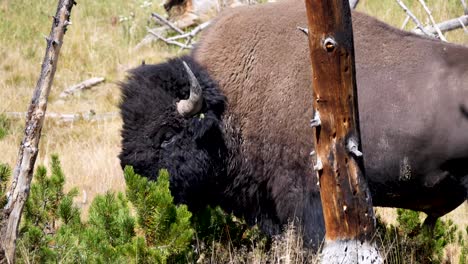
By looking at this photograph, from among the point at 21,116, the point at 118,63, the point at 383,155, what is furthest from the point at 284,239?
the point at 118,63

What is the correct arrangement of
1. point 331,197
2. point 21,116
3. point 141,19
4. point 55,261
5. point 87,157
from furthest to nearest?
point 141,19 < point 21,116 < point 87,157 < point 55,261 < point 331,197

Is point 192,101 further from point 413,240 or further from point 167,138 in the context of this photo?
point 413,240

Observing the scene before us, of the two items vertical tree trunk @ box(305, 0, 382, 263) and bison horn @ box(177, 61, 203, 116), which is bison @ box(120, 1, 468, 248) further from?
vertical tree trunk @ box(305, 0, 382, 263)

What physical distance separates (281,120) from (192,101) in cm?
68

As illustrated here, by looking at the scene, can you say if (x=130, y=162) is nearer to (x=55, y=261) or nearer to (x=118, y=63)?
(x=55, y=261)

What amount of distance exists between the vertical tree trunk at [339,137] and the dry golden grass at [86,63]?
3.62 metres

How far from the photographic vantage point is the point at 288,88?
5.12 m

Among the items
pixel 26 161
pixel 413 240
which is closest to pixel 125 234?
pixel 26 161

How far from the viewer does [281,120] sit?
5.12 meters

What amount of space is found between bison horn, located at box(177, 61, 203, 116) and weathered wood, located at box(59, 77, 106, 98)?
20.9 feet

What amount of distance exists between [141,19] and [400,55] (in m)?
9.28

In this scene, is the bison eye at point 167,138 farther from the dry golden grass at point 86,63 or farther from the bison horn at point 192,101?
the dry golden grass at point 86,63

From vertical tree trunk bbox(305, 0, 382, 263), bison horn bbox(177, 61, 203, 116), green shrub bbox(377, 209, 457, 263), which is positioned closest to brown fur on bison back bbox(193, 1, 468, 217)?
bison horn bbox(177, 61, 203, 116)

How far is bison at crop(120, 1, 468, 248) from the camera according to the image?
5.05 meters
